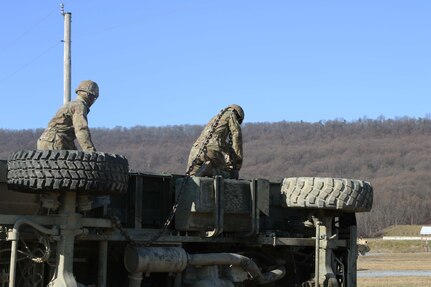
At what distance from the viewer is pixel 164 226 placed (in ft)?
32.1

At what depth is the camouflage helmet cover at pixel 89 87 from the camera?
9242 mm

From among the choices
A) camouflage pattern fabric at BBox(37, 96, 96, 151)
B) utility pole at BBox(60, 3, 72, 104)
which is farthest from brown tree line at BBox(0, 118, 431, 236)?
camouflage pattern fabric at BBox(37, 96, 96, 151)

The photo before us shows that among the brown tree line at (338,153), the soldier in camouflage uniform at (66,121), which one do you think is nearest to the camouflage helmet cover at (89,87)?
the soldier in camouflage uniform at (66,121)

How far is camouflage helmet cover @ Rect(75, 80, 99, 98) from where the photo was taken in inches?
364

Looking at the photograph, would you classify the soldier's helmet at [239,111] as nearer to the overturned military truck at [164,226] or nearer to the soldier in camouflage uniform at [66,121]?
the overturned military truck at [164,226]

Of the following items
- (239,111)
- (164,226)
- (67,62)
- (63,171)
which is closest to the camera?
(63,171)

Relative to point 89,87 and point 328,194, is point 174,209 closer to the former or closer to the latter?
point 89,87

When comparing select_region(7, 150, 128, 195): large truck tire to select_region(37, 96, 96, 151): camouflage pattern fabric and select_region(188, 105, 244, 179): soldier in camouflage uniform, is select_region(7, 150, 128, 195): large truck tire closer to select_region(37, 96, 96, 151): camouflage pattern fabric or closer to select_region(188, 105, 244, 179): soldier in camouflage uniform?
select_region(37, 96, 96, 151): camouflage pattern fabric

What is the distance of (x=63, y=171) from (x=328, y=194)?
12.7 feet

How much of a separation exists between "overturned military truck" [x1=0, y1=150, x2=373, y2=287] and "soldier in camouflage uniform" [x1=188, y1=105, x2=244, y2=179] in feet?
1.64

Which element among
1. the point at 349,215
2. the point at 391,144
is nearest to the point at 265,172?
the point at 391,144

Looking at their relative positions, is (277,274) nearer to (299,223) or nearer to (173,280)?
→ (299,223)

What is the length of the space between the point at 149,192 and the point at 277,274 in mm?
2070

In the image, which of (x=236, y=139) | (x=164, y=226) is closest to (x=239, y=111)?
(x=236, y=139)
